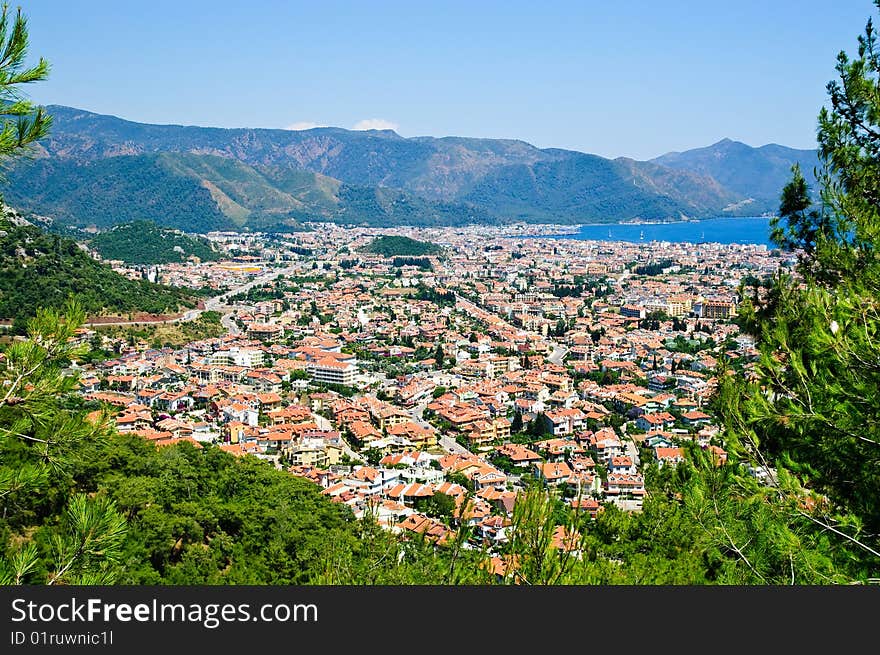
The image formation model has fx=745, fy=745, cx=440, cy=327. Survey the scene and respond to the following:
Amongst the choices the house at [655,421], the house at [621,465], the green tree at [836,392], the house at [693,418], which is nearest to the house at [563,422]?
the house at [655,421]

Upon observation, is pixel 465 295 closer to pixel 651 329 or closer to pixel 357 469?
pixel 651 329

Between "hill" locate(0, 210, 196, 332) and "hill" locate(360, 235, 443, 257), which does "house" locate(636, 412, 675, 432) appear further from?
"hill" locate(360, 235, 443, 257)

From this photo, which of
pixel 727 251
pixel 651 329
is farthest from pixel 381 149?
pixel 651 329

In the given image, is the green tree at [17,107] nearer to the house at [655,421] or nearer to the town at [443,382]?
the town at [443,382]

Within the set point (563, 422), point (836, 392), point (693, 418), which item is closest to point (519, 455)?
point (563, 422)

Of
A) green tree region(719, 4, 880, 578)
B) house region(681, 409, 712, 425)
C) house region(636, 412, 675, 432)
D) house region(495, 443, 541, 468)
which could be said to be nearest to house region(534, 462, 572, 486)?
house region(495, 443, 541, 468)

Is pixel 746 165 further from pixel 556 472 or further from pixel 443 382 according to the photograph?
pixel 556 472
